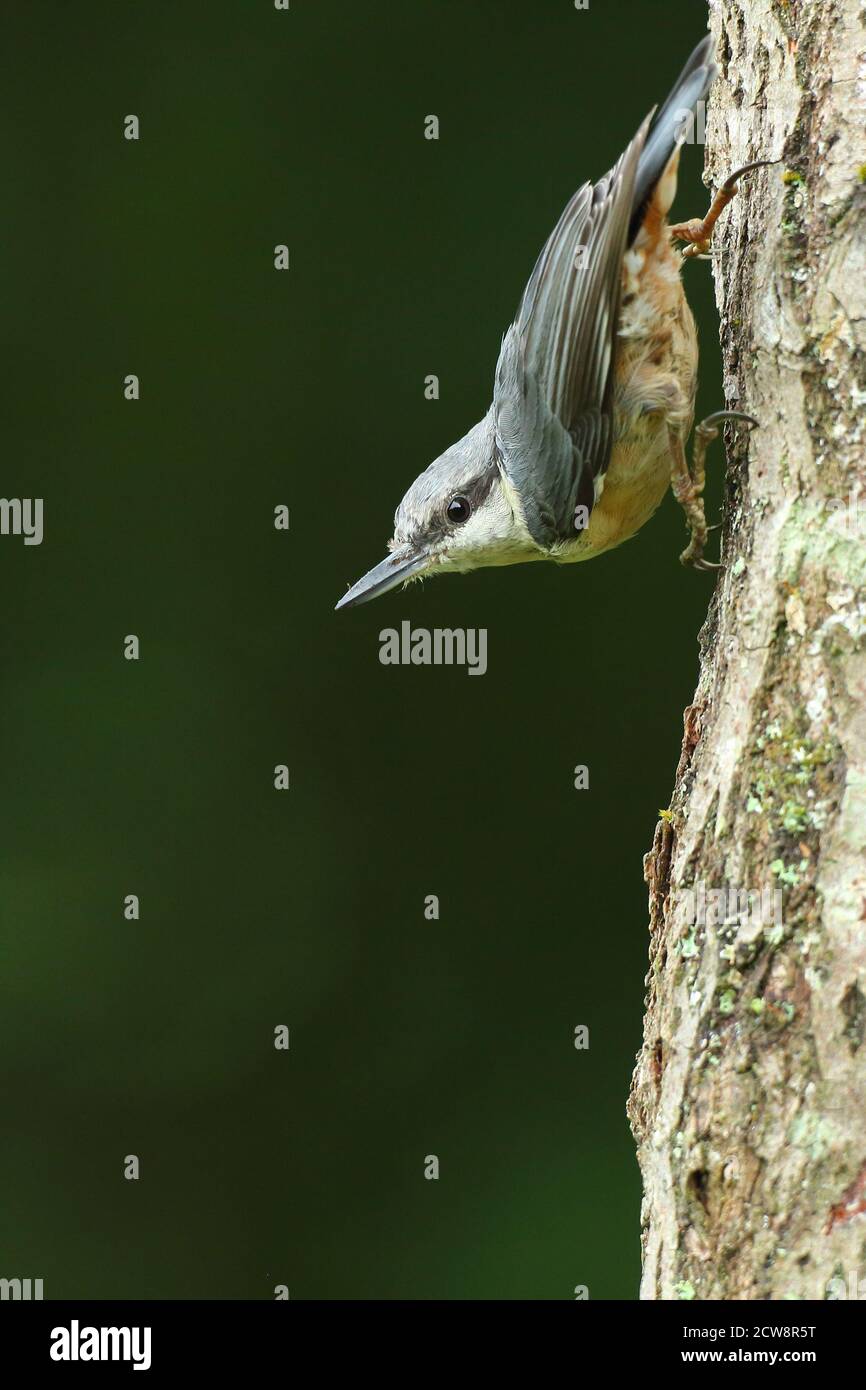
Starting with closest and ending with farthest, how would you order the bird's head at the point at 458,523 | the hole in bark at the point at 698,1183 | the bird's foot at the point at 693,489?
the hole in bark at the point at 698,1183
the bird's foot at the point at 693,489
the bird's head at the point at 458,523

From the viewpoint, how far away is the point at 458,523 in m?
2.93

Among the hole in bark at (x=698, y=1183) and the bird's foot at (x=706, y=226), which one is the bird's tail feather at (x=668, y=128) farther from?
the hole in bark at (x=698, y=1183)

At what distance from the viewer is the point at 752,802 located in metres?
1.92

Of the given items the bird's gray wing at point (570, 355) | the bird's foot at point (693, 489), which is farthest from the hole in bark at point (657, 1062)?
the bird's gray wing at point (570, 355)

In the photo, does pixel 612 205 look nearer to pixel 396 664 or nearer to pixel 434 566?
pixel 434 566

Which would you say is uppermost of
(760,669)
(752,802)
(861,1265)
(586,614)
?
(586,614)

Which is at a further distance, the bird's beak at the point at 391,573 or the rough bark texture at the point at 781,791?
the bird's beak at the point at 391,573

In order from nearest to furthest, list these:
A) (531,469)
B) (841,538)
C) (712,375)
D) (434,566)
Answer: (841,538)
(531,469)
(434,566)
(712,375)

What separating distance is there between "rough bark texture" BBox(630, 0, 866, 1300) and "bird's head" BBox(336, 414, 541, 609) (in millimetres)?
707

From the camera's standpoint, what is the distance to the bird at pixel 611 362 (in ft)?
8.11

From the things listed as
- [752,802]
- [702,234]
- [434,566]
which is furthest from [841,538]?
[434,566]

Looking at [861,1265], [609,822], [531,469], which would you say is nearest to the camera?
[861,1265]

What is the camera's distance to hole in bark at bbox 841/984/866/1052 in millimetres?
1731

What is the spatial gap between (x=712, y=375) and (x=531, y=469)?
5.10 feet
